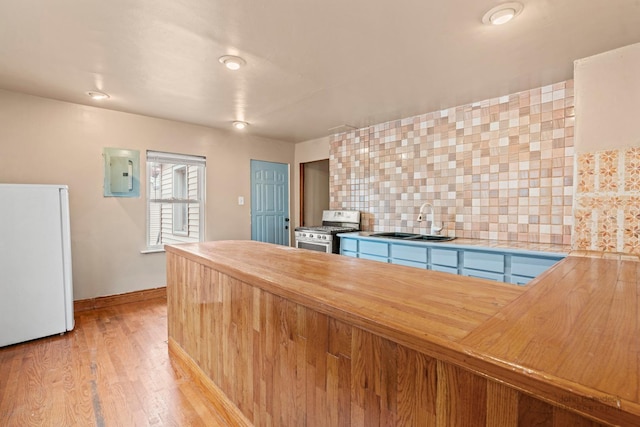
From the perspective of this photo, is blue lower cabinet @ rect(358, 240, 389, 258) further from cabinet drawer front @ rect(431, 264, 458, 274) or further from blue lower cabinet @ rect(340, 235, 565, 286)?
cabinet drawer front @ rect(431, 264, 458, 274)

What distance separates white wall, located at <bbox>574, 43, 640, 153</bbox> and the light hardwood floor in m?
2.85

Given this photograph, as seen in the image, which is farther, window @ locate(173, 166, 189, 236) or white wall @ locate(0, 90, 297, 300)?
window @ locate(173, 166, 189, 236)

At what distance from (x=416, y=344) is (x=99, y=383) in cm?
224

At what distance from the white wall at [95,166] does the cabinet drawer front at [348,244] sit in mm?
1891

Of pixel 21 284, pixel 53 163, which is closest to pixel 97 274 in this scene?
pixel 21 284

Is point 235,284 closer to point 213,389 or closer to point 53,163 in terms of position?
point 213,389

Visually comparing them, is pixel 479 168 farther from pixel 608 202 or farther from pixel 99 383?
pixel 99 383

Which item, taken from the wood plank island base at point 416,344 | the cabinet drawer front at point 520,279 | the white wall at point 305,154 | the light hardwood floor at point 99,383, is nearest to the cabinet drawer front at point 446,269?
the cabinet drawer front at point 520,279

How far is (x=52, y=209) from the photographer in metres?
2.63

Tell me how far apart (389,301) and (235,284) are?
2.88ft

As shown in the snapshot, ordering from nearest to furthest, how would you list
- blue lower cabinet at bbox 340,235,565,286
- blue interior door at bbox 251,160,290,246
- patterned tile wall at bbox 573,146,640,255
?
patterned tile wall at bbox 573,146,640,255 → blue lower cabinet at bbox 340,235,565,286 → blue interior door at bbox 251,160,290,246

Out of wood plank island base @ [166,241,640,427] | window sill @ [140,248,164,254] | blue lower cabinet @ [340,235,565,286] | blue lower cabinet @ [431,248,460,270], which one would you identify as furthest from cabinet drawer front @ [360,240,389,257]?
window sill @ [140,248,164,254]

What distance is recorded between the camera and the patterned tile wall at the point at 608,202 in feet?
5.87

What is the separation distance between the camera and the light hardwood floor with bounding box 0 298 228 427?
1642 millimetres
